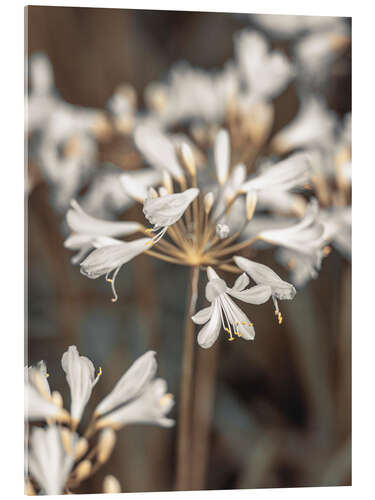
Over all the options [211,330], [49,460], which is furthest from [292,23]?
[49,460]

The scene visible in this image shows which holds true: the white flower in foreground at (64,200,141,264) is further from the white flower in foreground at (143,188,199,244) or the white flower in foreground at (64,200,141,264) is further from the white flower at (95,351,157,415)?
the white flower at (95,351,157,415)

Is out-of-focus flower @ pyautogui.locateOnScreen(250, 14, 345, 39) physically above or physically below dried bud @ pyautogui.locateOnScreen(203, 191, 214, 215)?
above

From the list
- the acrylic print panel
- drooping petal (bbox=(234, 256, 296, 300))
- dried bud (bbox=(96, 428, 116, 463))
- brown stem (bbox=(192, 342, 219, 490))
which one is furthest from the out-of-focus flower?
dried bud (bbox=(96, 428, 116, 463))

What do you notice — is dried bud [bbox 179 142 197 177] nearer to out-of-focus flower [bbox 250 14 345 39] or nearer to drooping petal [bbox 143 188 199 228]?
drooping petal [bbox 143 188 199 228]

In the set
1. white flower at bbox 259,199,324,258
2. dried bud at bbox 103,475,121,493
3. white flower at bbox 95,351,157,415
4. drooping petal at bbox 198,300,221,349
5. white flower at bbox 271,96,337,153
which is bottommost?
dried bud at bbox 103,475,121,493

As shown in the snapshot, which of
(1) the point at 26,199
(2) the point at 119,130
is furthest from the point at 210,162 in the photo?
(1) the point at 26,199

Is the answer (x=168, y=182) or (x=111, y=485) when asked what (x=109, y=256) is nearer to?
(x=168, y=182)
